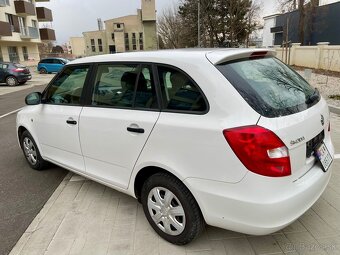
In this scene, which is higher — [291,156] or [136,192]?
[291,156]

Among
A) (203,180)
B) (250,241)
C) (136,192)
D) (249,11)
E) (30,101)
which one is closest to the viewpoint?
(203,180)

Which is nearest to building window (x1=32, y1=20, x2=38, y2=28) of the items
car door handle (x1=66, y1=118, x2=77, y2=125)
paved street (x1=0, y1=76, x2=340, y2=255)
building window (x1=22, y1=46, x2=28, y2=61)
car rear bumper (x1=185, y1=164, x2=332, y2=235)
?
building window (x1=22, y1=46, x2=28, y2=61)

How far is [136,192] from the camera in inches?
114

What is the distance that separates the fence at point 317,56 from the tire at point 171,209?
14034mm

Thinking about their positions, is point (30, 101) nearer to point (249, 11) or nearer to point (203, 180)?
point (203, 180)

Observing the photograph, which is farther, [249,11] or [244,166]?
[249,11]

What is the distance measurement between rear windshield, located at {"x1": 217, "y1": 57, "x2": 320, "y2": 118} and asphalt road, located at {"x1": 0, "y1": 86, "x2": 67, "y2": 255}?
2549 millimetres

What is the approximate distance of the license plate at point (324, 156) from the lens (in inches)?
97.3

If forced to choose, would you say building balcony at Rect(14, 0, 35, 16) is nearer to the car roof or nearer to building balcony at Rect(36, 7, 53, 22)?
building balcony at Rect(36, 7, 53, 22)

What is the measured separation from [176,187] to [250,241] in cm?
87

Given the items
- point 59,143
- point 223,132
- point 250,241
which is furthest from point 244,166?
point 59,143

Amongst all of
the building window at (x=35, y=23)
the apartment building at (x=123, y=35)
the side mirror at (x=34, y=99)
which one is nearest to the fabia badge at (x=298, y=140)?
the side mirror at (x=34, y=99)

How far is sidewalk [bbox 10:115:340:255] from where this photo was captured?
2.56 metres

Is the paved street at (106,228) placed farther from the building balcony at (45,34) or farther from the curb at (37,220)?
the building balcony at (45,34)
